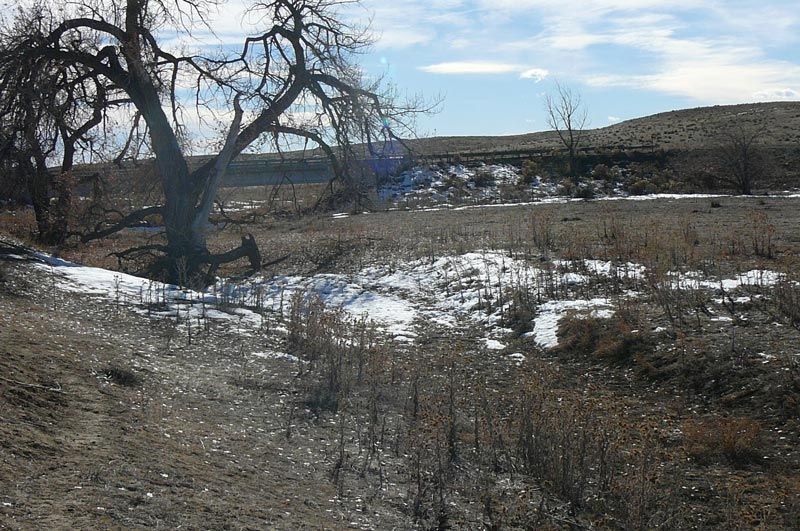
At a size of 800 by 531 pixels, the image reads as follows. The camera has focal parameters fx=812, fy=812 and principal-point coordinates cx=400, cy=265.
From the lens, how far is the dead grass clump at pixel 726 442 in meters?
7.25

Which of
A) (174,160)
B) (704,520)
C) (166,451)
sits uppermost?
(174,160)

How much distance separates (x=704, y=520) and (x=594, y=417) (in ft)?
6.17

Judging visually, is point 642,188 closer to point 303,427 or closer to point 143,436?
point 303,427

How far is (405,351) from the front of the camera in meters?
11.9

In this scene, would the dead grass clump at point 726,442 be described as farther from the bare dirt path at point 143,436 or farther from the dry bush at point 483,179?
the dry bush at point 483,179

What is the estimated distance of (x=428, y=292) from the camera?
16.2m

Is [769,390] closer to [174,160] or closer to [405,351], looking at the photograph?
[405,351]

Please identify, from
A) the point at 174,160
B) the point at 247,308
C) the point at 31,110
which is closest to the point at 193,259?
the point at 174,160

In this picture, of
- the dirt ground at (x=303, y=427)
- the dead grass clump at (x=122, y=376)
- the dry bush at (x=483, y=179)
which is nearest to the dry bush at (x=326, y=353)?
the dirt ground at (x=303, y=427)

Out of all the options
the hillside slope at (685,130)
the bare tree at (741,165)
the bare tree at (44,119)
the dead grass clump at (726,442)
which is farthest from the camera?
the hillside slope at (685,130)

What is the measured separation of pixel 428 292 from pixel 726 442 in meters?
9.28

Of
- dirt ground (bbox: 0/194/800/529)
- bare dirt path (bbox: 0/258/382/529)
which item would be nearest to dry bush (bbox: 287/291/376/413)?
dirt ground (bbox: 0/194/800/529)

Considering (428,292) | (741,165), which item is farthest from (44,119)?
(741,165)

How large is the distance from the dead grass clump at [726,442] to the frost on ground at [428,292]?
401 centimetres
